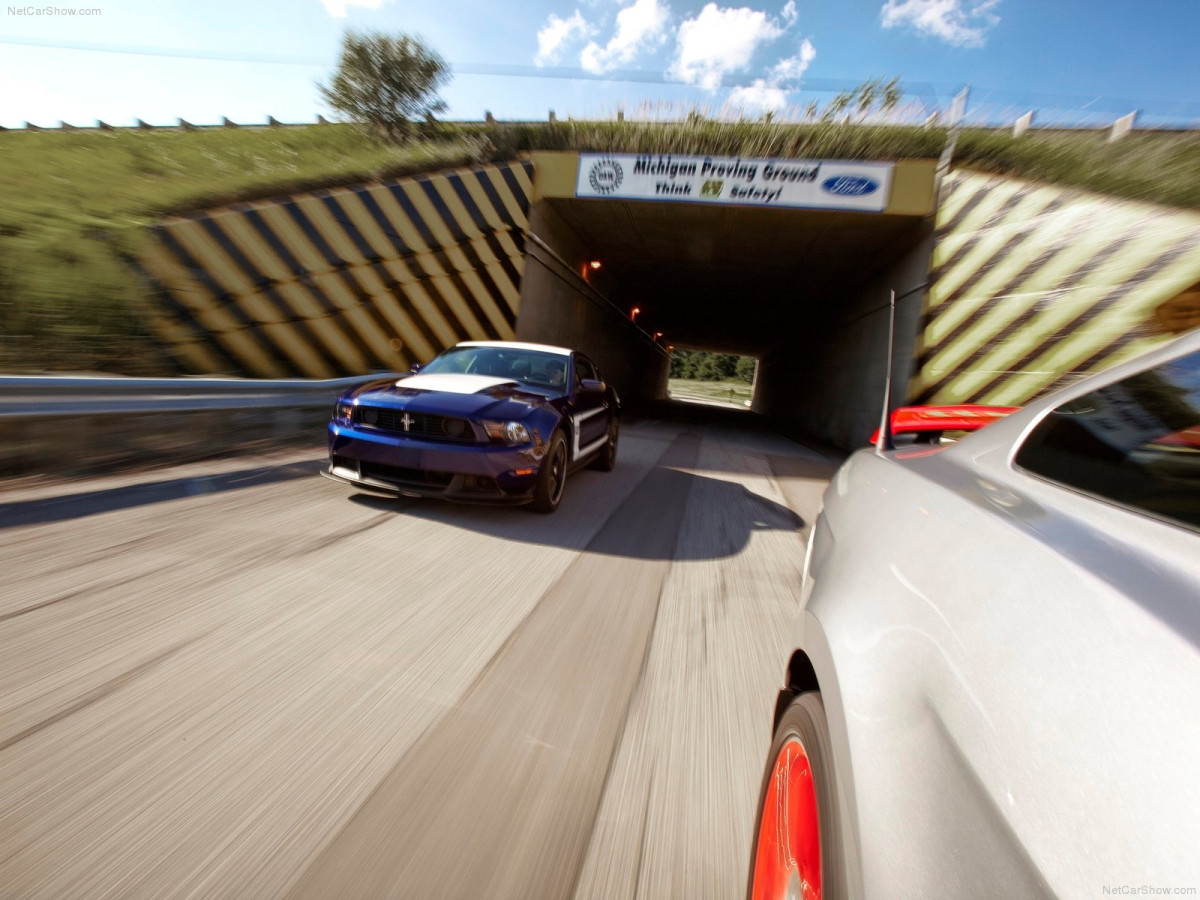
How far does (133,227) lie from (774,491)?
859cm

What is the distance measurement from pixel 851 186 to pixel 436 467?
10504 millimetres

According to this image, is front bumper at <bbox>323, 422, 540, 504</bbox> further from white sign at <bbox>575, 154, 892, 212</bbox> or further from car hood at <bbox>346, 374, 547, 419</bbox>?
white sign at <bbox>575, 154, 892, 212</bbox>

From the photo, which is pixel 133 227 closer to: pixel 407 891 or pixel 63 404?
pixel 63 404

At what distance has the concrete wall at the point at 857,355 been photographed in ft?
35.5

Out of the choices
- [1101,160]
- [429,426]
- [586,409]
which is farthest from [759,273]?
[429,426]

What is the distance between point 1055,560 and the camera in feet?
2.80

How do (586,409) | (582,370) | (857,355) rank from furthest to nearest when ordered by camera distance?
1. (857,355)
2. (582,370)
3. (586,409)

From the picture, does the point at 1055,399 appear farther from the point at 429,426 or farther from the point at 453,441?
the point at 429,426

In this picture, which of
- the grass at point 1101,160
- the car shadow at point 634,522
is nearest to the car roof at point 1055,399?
the car shadow at point 634,522

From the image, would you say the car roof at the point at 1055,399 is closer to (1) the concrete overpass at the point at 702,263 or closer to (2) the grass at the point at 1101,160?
(1) the concrete overpass at the point at 702,263

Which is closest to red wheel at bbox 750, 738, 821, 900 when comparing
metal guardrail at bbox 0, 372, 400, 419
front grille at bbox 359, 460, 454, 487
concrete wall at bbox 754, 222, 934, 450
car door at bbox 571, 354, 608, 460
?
front grille at bbox 359, 460, 454, 487

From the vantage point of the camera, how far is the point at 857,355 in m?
14.6

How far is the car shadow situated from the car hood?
2.69ft

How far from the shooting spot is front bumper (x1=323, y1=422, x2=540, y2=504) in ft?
13.1
